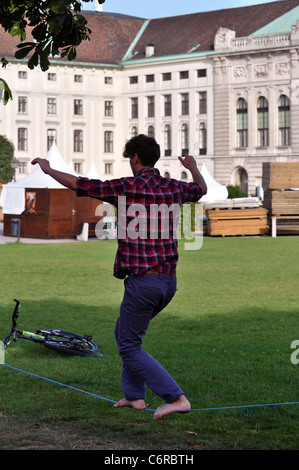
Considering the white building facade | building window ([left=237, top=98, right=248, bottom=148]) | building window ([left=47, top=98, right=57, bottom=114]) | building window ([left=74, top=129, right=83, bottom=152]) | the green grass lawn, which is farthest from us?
building window ([left=74, top=129, right=83, bottom=152])

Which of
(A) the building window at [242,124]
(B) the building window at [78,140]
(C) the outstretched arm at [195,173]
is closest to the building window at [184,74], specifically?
(A) the building window at [242,124]

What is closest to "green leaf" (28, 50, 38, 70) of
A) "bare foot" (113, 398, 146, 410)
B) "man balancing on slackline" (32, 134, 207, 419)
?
"man balancing on slackline" (32, 134, 207, 419)

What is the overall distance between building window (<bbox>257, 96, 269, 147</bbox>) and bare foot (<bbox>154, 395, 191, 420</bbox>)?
76273 millimetres

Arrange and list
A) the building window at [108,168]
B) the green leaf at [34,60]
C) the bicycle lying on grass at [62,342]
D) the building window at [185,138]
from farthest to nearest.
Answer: the building window at [108,168] → the building window at [185,138] → the bicycle lying on grass at [62,342] → the green leaf at [34,60]

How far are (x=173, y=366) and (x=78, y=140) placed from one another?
261 ft

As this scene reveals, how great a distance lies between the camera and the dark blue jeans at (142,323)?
217 inches

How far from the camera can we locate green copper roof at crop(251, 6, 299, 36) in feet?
258

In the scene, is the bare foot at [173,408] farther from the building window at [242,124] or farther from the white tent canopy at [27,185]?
the building window at [242,124]

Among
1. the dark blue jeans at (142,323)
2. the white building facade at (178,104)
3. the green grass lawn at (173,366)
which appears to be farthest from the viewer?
the white building facade at (178,104)

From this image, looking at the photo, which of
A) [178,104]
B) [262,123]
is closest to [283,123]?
[262,123]

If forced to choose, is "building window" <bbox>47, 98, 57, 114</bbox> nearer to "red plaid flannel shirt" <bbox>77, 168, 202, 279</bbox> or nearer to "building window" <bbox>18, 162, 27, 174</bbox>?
"building window" <bbox>18, 162, 27, 174</bbox>

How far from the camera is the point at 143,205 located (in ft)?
18.3

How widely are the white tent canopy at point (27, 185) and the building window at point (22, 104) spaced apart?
47.5 meters

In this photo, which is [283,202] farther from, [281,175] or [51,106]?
[51,106]
